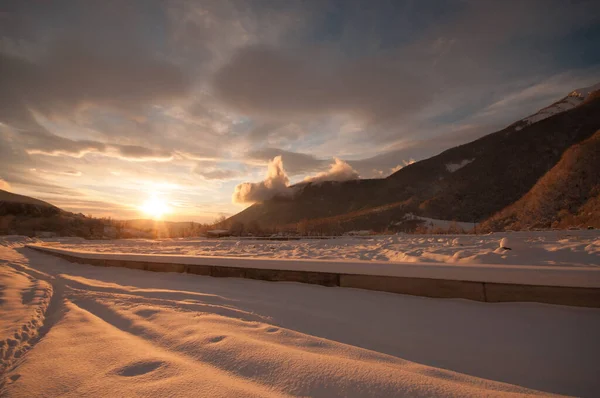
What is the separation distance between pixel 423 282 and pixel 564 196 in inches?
899

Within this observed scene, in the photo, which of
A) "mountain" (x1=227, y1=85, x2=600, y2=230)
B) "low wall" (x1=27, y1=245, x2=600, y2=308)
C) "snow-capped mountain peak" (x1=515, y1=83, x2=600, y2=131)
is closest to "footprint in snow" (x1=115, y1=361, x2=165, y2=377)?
"low wall" (x1=27, y1=245, x2=600, y2=308)

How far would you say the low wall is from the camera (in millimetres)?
1941

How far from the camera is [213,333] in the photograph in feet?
6.54

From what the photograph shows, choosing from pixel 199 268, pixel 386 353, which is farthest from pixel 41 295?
pixel 386 353

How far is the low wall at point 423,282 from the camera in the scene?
194 cm

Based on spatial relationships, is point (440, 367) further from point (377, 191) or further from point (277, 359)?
point (377, 191)

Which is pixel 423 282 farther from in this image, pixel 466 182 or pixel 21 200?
pixel 21 200

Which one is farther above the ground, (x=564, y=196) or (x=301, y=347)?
(x=564, y=196)

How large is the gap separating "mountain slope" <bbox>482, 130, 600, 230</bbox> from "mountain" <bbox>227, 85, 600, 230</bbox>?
14197 mm

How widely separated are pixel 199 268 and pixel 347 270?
2474 mm

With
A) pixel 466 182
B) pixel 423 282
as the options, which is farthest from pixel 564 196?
pixel 466 182

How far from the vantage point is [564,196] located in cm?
1769

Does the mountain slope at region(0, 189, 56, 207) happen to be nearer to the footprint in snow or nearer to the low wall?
the low wall

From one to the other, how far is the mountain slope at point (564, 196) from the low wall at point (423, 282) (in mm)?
15970
